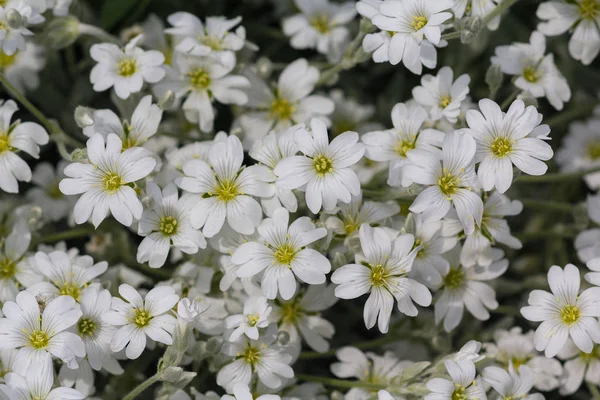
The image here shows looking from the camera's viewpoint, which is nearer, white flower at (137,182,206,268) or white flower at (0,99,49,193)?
white flower at (137,182,206,268)

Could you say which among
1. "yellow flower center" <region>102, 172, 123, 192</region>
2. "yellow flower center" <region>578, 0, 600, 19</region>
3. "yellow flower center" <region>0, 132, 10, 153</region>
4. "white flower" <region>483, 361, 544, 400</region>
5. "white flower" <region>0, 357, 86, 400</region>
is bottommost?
"white flower" <region>483, 361, 544, 400</region>

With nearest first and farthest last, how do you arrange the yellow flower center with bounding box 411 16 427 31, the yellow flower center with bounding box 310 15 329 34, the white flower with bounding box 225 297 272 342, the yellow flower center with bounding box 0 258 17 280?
the white flower with bounding box 225 297 272 342
the yellow flower center with bounding box 411 16 427 31
the yellow flower center with bounding box 0 258 17 280
the yellow flower center with bounding box 310 15 329 34

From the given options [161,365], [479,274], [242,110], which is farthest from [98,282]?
[479,274]

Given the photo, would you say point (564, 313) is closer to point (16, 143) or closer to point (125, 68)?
point (125, 68)

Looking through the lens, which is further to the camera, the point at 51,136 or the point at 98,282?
the point at 51,136

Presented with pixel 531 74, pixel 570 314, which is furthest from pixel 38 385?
pixel 531 74

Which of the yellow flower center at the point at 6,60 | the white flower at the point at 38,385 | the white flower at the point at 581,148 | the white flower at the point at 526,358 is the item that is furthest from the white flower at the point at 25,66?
the white flower at the point at 581,148

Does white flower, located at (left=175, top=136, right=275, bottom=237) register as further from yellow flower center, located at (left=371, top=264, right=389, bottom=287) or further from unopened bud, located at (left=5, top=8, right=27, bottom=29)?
unopened bud, located at (left=5, top=8, right=27, bottom=29)

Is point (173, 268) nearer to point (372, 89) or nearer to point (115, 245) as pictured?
point (115, 245)

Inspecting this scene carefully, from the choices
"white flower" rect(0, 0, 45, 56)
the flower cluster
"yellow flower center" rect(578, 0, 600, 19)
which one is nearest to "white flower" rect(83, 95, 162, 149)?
the flower cluster
